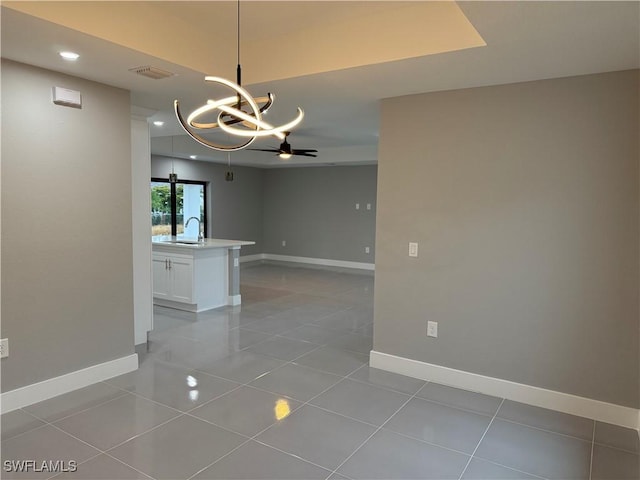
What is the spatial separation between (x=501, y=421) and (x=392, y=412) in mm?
720

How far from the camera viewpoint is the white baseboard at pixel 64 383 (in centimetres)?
289

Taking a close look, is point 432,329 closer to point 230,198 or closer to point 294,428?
point 294,428

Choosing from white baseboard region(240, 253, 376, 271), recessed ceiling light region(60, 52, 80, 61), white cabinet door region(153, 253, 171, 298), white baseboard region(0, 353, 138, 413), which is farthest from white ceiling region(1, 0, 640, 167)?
white baseboard region(240, 253, 376, 271)

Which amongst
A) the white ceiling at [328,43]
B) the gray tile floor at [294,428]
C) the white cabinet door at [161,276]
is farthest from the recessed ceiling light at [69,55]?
the white cabinet door at [161,276]

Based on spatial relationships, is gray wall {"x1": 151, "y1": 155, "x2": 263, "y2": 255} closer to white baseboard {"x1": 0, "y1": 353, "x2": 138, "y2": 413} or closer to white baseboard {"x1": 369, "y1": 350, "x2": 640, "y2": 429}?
white baseboard {"x1": 0, "y1": 353, "x2": 138, "y2": 413}

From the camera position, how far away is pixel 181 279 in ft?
18.6

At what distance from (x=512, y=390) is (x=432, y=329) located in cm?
72

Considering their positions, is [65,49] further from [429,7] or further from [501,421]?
[501,421]

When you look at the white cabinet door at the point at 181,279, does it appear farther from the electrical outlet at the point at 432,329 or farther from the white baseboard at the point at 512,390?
the electrical outlet at the point at 432,329

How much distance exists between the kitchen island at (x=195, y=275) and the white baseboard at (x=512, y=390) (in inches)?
108

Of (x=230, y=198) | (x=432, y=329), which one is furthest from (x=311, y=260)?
(x=432, y=329)

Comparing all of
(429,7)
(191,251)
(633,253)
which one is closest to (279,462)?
(633,253)

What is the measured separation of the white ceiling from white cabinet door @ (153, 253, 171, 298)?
2.68 m

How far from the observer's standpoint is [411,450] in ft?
8.29
